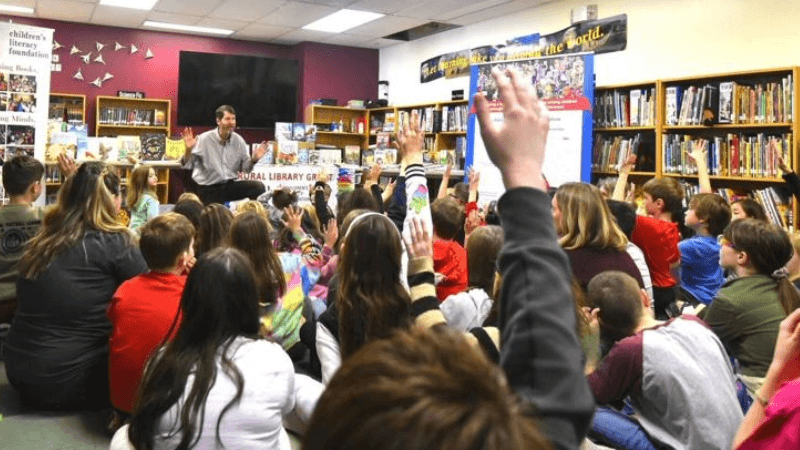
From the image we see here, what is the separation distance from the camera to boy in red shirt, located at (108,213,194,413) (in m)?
2.34

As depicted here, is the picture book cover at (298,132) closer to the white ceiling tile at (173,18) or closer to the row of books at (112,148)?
the row of books at (112,148)

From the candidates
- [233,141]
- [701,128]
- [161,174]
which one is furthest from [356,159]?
[701,128]

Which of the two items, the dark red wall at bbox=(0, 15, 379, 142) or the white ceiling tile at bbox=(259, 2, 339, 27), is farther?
the dark red wall at bbox=(0, 15, 379, 142)

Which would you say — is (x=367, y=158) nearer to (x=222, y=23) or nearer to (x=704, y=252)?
(x=222, y=23)

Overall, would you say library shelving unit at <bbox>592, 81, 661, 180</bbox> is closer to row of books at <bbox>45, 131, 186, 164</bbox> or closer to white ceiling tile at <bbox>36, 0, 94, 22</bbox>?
row of books at <bbox>45, 131, 186, 164</bbox>

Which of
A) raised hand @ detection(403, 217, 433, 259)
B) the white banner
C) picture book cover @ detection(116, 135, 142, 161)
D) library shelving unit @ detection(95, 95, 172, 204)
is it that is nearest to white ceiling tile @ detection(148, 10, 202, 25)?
library shelving unit @ detection(95, 95, 172, 204)

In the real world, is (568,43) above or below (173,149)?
above

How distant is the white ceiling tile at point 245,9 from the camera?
7551 mm

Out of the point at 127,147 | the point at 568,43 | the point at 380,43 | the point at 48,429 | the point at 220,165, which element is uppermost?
the point at 380,43

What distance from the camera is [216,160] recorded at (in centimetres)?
606

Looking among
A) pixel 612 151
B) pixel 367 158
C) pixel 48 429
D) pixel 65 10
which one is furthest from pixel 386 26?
pixel 48 429

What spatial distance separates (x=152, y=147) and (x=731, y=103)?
616cm

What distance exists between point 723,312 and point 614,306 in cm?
67

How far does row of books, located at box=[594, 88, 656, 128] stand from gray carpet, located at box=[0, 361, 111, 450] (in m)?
5.20
